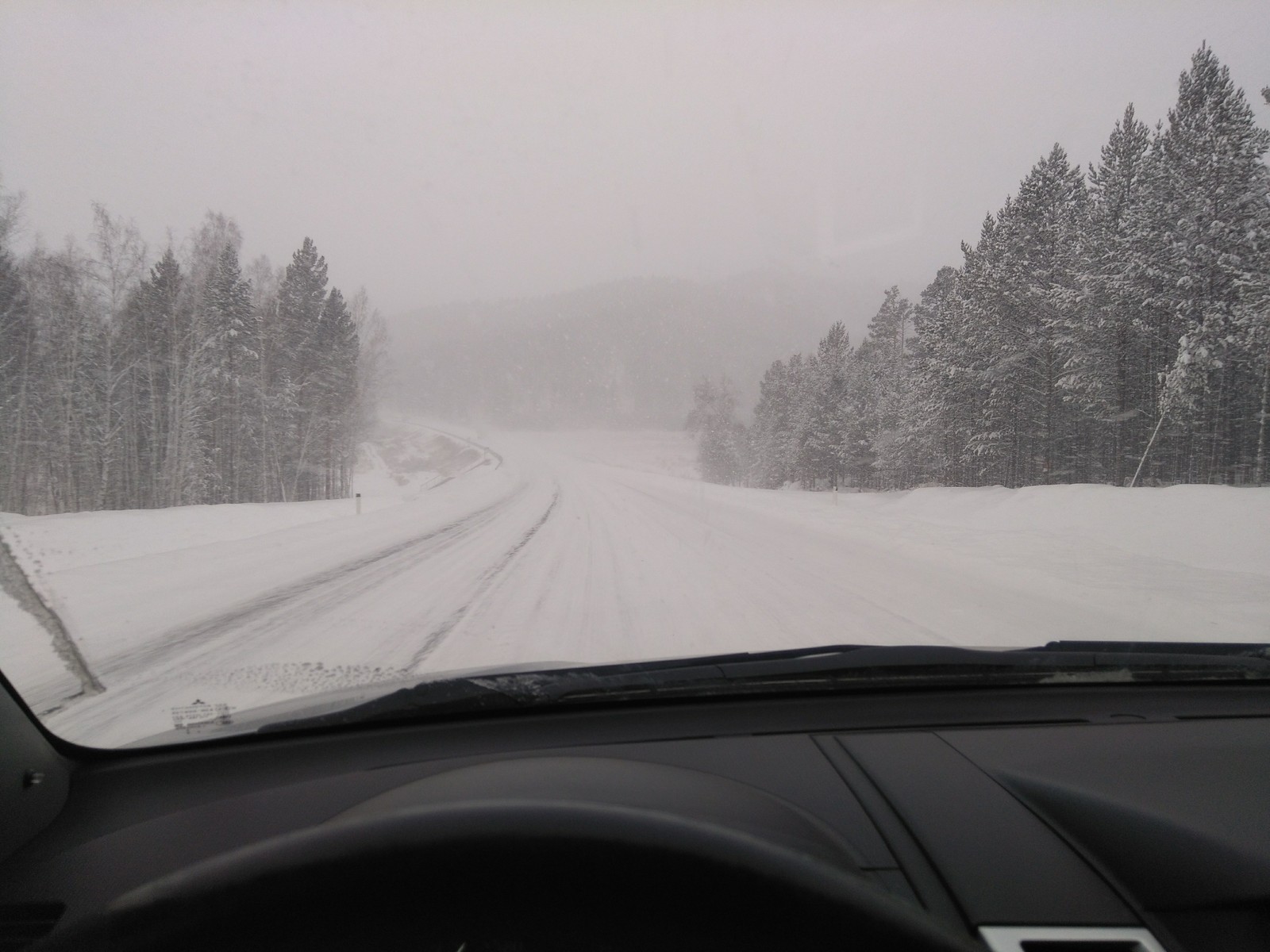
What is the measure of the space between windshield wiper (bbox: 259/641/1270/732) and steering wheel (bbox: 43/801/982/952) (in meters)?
1.18

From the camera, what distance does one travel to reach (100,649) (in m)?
4.78

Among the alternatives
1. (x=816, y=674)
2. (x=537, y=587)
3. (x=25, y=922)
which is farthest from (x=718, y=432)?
(x=25, y=922)

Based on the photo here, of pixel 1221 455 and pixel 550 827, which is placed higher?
pixel 1221 455

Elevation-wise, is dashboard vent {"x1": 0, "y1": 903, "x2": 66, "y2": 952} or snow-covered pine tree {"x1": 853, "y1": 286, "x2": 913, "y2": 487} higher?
snow-covered pine tree {"x1": 853, "y1": 286, "x2": 913, "y2": 487}

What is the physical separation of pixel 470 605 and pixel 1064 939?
5664mm

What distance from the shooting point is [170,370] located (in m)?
6.14

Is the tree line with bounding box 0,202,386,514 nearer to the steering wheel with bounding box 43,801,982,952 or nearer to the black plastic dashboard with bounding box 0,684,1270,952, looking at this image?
the black plastic dashboard with bounding box 0,684,1270,952

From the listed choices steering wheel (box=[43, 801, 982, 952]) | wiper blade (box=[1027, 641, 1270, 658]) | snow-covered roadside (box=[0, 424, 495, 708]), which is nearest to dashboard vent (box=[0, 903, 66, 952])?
steering wheel (box=[43, 801, 982, 952])

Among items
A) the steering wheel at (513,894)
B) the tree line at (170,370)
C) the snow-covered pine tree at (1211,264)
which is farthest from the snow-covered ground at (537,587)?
the steering wheel at (513,894)

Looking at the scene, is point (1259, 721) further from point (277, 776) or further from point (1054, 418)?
point (1054, 418)

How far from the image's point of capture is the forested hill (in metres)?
10.3

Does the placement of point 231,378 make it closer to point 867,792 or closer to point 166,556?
point 166,556

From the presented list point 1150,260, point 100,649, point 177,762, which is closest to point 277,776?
point 177,762

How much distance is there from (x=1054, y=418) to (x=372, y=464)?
13.7m
